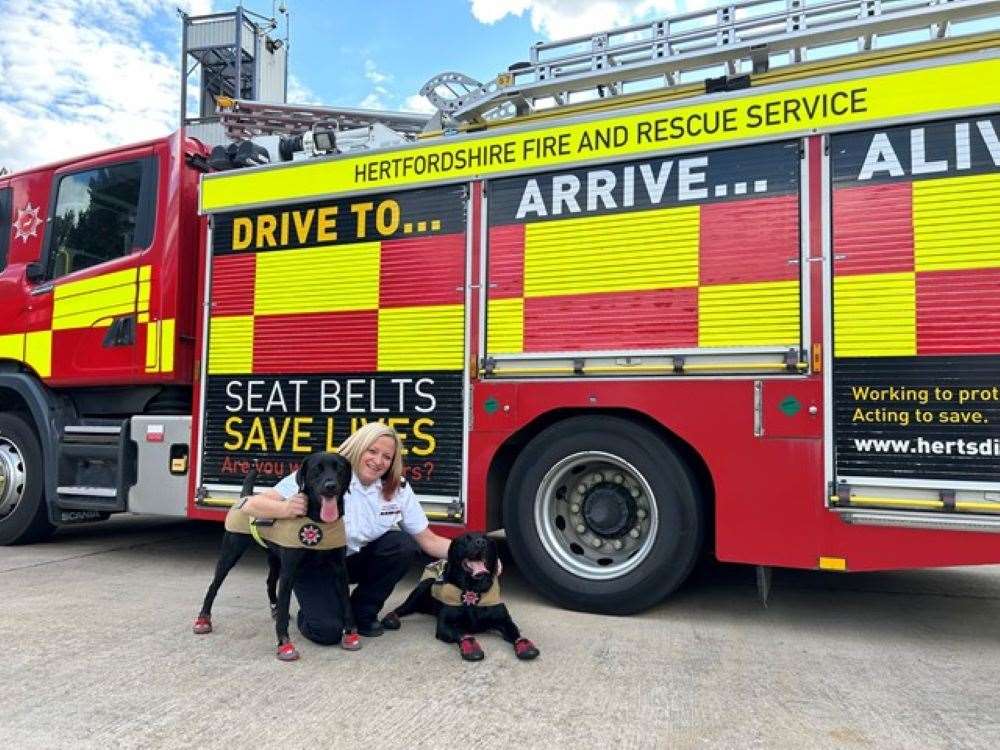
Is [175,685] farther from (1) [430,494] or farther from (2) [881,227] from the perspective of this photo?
(2) [881,227]

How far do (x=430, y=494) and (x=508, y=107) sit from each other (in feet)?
8.28

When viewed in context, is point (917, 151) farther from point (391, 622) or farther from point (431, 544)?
point (391, 622)

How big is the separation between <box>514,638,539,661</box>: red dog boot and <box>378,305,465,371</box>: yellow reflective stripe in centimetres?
162

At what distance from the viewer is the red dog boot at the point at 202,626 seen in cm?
351

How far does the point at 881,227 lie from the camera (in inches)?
135

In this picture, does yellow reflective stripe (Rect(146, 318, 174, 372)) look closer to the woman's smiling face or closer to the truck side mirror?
the truck side mirror

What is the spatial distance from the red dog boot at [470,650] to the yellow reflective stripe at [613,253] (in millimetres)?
1846

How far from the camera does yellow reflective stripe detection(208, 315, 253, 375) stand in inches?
189

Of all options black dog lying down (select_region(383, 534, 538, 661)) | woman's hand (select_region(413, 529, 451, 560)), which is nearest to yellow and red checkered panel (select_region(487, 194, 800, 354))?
woman's hand (select_region(413, 529, 451, 560))

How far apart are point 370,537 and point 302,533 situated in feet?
1.70

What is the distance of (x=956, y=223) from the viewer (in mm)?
3303

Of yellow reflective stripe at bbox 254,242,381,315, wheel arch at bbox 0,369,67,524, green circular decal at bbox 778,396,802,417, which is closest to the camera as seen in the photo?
green circular decal at bbox 778,396,802,417

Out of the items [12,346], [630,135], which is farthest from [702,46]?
[12,346]

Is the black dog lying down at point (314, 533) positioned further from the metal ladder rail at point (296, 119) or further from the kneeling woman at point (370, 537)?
the metal ladder rail at point (296, 119)
